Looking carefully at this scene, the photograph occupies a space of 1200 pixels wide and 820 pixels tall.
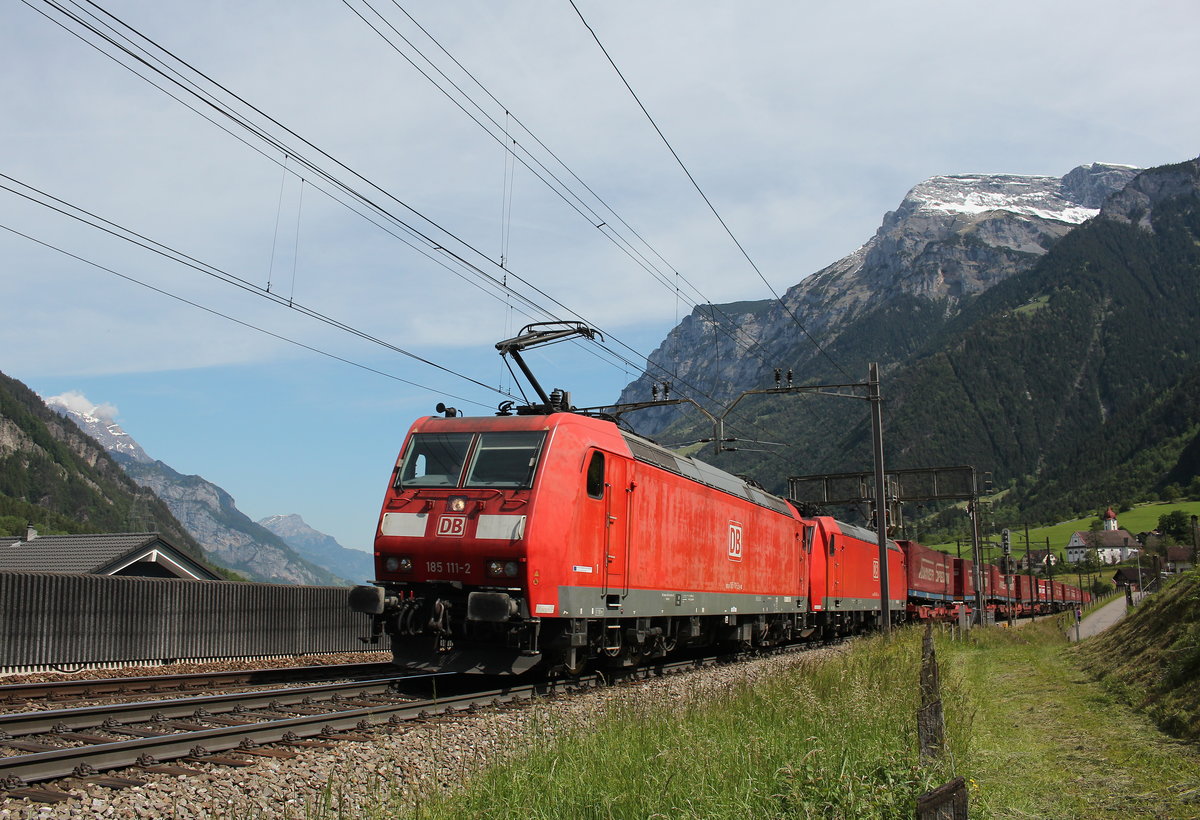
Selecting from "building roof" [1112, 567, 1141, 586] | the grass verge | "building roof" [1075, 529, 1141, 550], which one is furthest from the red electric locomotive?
"building roof" [1075, 529, 1141, 550]

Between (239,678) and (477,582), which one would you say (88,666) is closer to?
(239,678)

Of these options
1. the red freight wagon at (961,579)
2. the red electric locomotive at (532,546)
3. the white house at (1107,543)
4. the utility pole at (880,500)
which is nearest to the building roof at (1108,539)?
the white house at (1107,543)

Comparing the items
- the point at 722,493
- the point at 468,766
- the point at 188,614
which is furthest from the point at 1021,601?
the point at 468,766

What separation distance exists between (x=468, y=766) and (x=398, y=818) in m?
2.09

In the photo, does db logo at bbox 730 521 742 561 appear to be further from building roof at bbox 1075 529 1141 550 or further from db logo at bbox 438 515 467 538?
building roof at bbox 1075 529 1141 550

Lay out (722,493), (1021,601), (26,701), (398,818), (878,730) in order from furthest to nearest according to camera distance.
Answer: (1021,601)
(722,493)
(26,701)
(878,730)
(398,818)

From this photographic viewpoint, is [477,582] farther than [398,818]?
Yes

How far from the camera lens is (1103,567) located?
152 m

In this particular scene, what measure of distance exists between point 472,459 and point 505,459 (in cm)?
56

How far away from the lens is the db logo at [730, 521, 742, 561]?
1919 cm

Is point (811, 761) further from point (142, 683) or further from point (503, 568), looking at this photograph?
point (142, 683)

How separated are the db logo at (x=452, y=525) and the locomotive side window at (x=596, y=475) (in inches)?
73.7

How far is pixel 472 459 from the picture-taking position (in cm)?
1317

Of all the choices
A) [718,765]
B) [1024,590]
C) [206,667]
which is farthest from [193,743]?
[1024,590]
